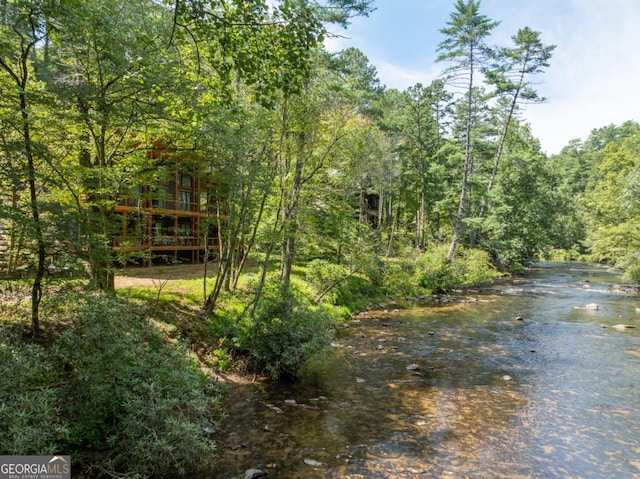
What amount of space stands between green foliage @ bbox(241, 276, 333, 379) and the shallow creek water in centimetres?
50

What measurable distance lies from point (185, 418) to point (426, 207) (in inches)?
1315

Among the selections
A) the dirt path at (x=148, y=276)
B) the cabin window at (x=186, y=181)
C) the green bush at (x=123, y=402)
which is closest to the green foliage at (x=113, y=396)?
the green bush at (x=123, y=402)

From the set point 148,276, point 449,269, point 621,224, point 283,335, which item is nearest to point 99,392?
point 283,335

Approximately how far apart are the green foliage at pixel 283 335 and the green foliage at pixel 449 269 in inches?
556

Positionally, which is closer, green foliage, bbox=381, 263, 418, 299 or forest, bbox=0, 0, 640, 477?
forest, bbox=0, 0, 640, 477

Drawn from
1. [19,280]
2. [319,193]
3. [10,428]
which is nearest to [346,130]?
[319,193]

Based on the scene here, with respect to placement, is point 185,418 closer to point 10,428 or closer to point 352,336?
point 10,428

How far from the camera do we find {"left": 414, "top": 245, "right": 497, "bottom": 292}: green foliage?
22.3 meters

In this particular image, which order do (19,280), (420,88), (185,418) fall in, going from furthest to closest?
(420,88)
(19,280)
(185,418)

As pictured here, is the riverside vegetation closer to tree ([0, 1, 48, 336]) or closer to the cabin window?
tree ([0, 1, 48, 336])

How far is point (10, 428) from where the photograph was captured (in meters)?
3.43

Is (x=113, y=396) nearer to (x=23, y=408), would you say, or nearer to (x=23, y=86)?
(x=23, y=408)

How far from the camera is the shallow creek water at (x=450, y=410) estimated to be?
539 centimetres

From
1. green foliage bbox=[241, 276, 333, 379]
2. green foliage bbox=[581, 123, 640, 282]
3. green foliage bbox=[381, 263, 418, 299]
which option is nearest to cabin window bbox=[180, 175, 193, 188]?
green foliage bbox=[381, 263, 418, 299]
